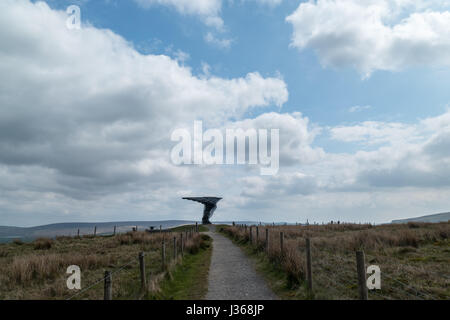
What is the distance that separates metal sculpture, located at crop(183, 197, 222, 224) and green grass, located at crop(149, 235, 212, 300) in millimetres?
48177

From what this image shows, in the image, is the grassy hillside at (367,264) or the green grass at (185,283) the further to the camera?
the green grass at (185,283)

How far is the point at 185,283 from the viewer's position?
10.4 meters

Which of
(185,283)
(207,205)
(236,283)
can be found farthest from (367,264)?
(207,205)

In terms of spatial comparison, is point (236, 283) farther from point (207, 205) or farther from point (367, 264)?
point (207, 205)

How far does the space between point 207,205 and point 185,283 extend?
5341 cm

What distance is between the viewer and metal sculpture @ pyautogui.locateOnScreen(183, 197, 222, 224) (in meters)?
62.6

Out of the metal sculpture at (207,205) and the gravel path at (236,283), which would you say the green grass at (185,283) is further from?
the metal sculpture at (207,205)

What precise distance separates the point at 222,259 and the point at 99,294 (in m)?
7.90

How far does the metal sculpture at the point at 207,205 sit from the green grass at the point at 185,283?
1897 inches

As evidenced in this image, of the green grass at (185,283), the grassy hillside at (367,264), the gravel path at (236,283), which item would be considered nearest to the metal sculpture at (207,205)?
the grassy hillside at (367,264)

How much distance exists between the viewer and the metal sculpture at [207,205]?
205 feet

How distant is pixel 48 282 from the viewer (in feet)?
35.4

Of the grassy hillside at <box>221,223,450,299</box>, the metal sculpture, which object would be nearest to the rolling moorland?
the grassy hillside at <box>221,223,450,299</box>
